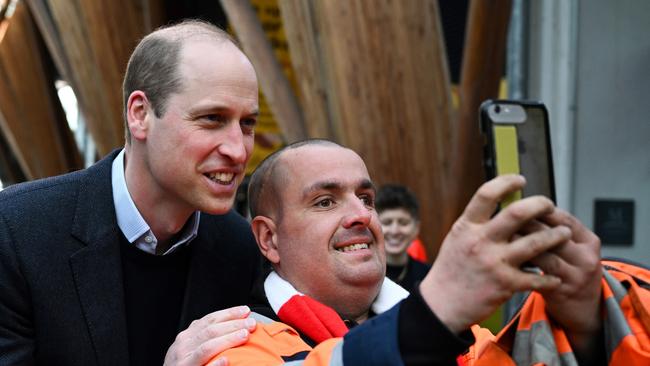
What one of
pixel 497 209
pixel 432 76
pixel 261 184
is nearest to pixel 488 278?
pixel 497 209

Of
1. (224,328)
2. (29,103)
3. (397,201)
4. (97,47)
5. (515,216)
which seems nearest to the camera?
(515,216)

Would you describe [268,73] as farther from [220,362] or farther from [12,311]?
[220,362]

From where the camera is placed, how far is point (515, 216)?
144 centimetres

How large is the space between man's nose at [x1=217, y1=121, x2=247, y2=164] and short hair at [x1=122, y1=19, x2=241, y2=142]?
22cm

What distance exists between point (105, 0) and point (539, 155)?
9204mm

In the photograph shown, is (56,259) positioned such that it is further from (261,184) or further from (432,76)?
(432,76)

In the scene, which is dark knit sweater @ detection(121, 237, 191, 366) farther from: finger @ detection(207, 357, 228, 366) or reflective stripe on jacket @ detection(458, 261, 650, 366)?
reflective stripe on jacket @ detection(458, 261, 650, 366)

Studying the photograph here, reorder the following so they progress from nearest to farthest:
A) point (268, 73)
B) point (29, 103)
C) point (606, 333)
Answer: point (606, 333), point (268, 73), point (29, 103)

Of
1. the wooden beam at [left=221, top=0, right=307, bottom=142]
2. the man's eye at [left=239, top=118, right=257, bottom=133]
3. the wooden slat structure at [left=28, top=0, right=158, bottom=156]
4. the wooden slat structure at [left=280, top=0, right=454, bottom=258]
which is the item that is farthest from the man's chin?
the wooden slat structure at [left=28, top=0, right=158, bottom=156]

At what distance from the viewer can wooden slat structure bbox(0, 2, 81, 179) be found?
14484 millimetres

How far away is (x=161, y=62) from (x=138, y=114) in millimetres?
192

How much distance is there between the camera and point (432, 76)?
747 cm

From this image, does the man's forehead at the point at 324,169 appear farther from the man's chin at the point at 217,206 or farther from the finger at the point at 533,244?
the finger at the point at 533,244

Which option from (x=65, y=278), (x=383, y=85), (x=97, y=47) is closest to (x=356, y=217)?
(x=65, y=278)
